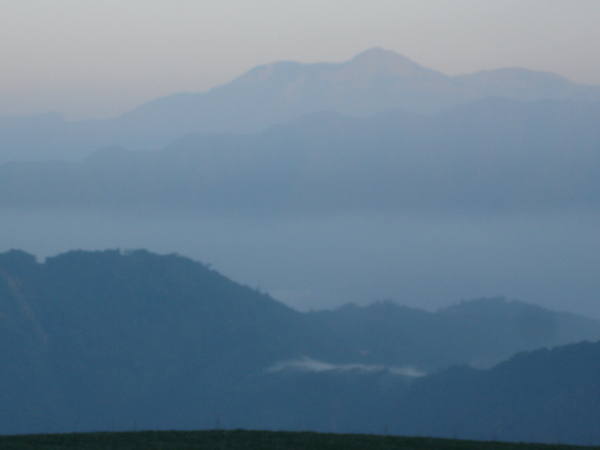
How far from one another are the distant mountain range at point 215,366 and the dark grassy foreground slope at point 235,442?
162 ft

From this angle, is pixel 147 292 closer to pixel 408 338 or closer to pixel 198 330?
pixel 198 330

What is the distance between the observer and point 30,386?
308 ft

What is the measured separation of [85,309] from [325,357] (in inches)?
1621

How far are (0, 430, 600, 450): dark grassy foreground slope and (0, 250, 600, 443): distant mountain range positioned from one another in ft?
162

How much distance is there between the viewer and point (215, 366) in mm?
105250

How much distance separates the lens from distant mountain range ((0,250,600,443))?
82875 millimetres

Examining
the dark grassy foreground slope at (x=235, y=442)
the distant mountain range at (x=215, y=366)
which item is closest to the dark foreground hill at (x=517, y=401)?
the distant mountain range at (x=215, y=366)

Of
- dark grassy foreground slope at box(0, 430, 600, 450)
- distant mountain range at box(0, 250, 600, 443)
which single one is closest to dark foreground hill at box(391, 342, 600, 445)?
distant mountain range at box(0, 250, 600, 443)

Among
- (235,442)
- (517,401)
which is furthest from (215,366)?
(235,442)

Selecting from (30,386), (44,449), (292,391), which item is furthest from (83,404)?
(44,449)

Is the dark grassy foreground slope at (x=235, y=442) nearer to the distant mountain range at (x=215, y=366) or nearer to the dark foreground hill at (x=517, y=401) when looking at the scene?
the dark foreground hill at (x=517, y=401)

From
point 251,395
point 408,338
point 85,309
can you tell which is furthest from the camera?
point 408,338

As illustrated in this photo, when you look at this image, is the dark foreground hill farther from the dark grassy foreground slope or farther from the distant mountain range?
the dark grassy foreground slope

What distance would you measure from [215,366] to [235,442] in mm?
79334
